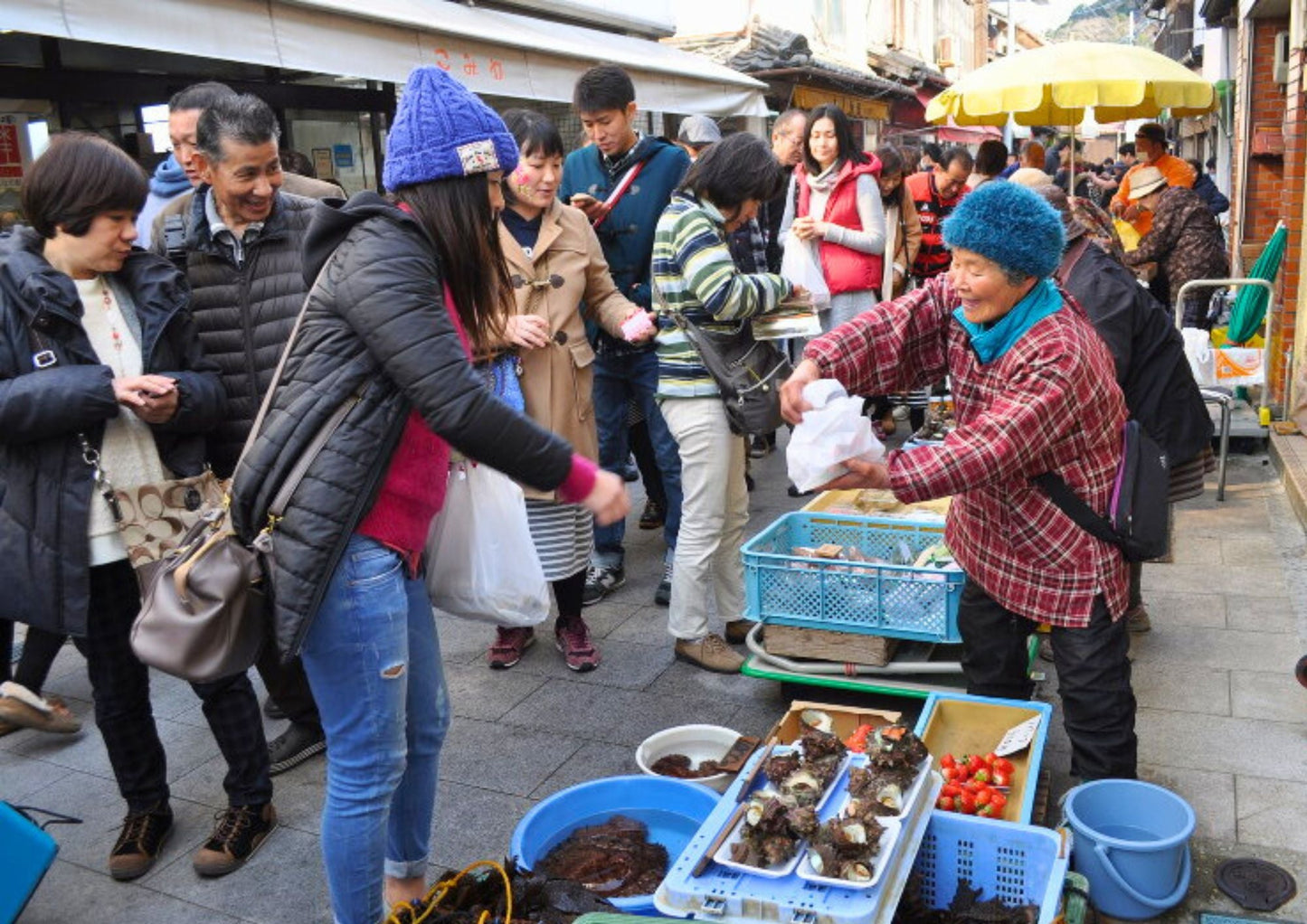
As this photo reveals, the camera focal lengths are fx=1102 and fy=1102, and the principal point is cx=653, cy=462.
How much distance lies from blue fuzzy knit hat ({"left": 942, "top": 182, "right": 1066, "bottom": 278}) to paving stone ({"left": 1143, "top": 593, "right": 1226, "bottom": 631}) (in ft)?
8.62

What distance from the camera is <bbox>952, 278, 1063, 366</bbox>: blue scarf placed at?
2932mm

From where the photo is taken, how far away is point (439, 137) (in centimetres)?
231

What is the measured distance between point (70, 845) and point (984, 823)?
9.32 ft

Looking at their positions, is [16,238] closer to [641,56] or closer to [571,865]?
[571,865]

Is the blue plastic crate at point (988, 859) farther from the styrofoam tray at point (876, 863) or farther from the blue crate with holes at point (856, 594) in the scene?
the blue crate with holes at point (856, 594)

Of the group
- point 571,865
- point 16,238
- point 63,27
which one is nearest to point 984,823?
point 571,865

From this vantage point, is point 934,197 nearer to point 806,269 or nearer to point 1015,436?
point 806,269

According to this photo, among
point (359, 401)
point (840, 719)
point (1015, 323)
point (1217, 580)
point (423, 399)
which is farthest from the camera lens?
point (1217, 580)

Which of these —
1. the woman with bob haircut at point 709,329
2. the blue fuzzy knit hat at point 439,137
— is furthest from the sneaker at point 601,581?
the blue fuzzy knit hat at point 439,137

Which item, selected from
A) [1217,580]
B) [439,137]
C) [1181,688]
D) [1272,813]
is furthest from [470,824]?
[1217,580]

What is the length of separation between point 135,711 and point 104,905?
1.82 feet

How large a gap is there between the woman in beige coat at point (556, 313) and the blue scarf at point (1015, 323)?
61.8 inches

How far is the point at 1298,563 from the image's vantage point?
5477mm

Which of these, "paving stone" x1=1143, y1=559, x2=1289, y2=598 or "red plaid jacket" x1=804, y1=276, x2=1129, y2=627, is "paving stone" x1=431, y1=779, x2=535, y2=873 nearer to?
"red plaid jacket" x1=804, y1=276, x2=1129, y2=627
